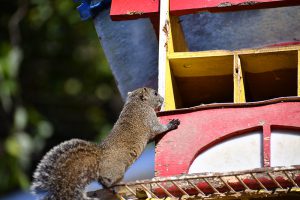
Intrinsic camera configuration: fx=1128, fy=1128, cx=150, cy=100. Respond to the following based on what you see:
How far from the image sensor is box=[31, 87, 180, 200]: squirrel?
562 cm

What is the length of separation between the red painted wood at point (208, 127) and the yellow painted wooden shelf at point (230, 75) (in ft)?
0.80

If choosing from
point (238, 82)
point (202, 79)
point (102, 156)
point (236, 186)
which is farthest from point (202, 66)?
point (236, 186)

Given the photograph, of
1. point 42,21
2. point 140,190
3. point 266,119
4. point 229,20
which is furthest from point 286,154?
point 42,21

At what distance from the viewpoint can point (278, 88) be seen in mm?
6352

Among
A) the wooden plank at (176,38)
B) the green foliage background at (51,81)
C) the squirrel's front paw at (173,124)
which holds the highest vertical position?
the wooden plank at (176,38)

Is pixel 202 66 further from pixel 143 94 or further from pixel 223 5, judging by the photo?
pixel 143 94

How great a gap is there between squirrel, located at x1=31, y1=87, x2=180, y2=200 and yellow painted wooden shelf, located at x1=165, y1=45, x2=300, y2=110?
0.56ft

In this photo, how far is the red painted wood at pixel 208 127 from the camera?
216 inches

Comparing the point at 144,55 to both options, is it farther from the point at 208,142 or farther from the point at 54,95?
the point at 54,95

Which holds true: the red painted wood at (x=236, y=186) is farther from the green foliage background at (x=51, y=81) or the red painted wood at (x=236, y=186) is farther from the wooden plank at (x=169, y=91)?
the green foliage background at (x=51, y=81)

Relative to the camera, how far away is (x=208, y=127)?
5.58 m

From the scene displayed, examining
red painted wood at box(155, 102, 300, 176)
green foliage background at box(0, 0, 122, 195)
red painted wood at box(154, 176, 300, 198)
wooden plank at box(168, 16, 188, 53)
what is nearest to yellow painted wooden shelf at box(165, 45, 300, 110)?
wooden plank at box(168, 16, 188, 53)

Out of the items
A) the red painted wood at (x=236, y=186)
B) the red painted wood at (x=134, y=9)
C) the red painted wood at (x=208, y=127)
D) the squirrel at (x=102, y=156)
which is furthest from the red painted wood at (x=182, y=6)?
the red painted wood at (x=236, y=186)

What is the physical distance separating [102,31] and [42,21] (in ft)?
10.7
